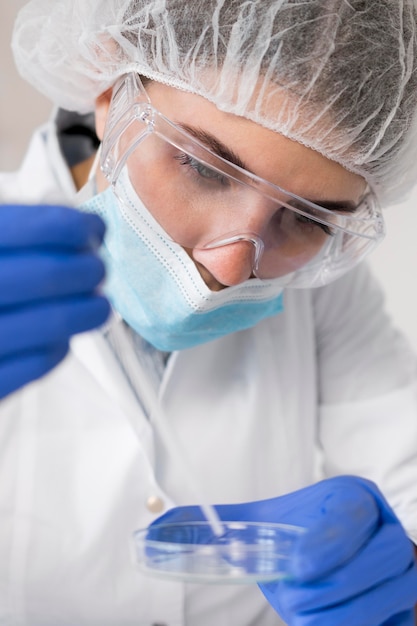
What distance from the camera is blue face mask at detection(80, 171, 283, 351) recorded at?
40.9 inches

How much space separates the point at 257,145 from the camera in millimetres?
928

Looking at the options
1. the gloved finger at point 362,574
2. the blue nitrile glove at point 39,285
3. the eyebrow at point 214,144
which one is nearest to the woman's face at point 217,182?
the eyebrow at point 214,144

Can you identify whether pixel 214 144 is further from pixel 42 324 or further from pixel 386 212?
pixel 386 212

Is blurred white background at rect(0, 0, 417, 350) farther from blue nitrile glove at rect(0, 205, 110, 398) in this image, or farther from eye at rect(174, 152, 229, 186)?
blue nitrile glove at rect(0, 205, 110, 398)

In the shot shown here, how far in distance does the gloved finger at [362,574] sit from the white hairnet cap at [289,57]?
1.62 feet

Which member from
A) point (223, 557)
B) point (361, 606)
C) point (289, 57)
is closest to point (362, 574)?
point (361, 606)

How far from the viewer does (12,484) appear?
117cm

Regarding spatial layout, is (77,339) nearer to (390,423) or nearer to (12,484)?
(12,484)

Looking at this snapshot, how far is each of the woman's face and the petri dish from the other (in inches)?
14.3

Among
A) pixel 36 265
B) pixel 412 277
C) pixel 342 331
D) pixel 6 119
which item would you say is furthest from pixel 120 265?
pixel 6 119

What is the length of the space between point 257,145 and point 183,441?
562 mm

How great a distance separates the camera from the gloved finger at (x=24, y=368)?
0.73 metres

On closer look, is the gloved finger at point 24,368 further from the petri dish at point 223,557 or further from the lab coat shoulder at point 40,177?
the lab coat shoulder at point 40,177

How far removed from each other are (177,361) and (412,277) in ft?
3.12
